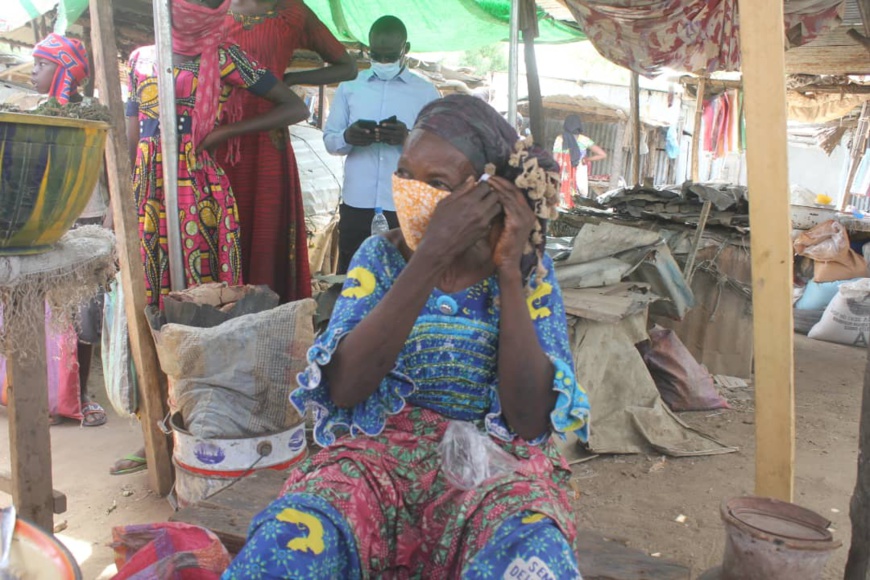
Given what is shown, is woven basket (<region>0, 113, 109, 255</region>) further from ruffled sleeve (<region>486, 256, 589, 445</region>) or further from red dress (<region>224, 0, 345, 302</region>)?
red dress (<region>224, 0, 345, 302</region>)

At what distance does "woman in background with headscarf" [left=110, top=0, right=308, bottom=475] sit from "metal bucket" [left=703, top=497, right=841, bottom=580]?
7.31 feet

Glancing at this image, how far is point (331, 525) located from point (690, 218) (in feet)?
16.7

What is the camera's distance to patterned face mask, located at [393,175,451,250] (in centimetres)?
154

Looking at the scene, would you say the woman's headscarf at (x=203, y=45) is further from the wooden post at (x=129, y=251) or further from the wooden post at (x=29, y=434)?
the wooden post at (x=29, y=434)

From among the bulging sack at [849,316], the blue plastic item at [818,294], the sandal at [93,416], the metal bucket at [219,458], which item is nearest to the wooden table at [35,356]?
the metal bucket at [219,458]

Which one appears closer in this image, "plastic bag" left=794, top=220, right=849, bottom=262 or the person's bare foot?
the person's bare foot

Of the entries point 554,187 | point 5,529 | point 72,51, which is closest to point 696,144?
point 72,51

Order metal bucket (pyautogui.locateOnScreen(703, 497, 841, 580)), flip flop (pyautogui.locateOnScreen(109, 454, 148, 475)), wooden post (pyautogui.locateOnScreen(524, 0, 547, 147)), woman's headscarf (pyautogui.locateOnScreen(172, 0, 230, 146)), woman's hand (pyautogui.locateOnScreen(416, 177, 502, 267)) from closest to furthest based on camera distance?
1. woman's hand (pyautogui.locateOnScreen(416, 177, 502, 267))
2. metal bucket (pyautogui.locateOnScreen(703, 497, 841, 580))
3. woman's headscarf (pyautogui.locateOnScreen(172, 0, 230, 146))
4. flip flop (pyautogui.locateOnScreen(109, 454, 148, 475))
5. wooden post (pyautogui.locateOnScreen(524, 0, 547, 147))

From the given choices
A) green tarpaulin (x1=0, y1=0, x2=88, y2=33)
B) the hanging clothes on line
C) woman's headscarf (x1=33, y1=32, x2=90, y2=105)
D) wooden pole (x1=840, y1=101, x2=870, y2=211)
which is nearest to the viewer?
woman's headscarf (x1=33, y1=32, x2=90, y2=105)

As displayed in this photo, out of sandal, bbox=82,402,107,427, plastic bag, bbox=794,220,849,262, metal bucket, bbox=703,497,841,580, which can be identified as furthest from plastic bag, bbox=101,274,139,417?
plastic bag, bbox=794,220,849,262

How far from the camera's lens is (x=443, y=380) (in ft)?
5.37

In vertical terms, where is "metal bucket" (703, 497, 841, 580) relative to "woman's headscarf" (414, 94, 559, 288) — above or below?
below

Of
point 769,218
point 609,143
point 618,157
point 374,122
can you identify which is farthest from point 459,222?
point 609,143

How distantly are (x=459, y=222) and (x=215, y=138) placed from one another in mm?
1849
